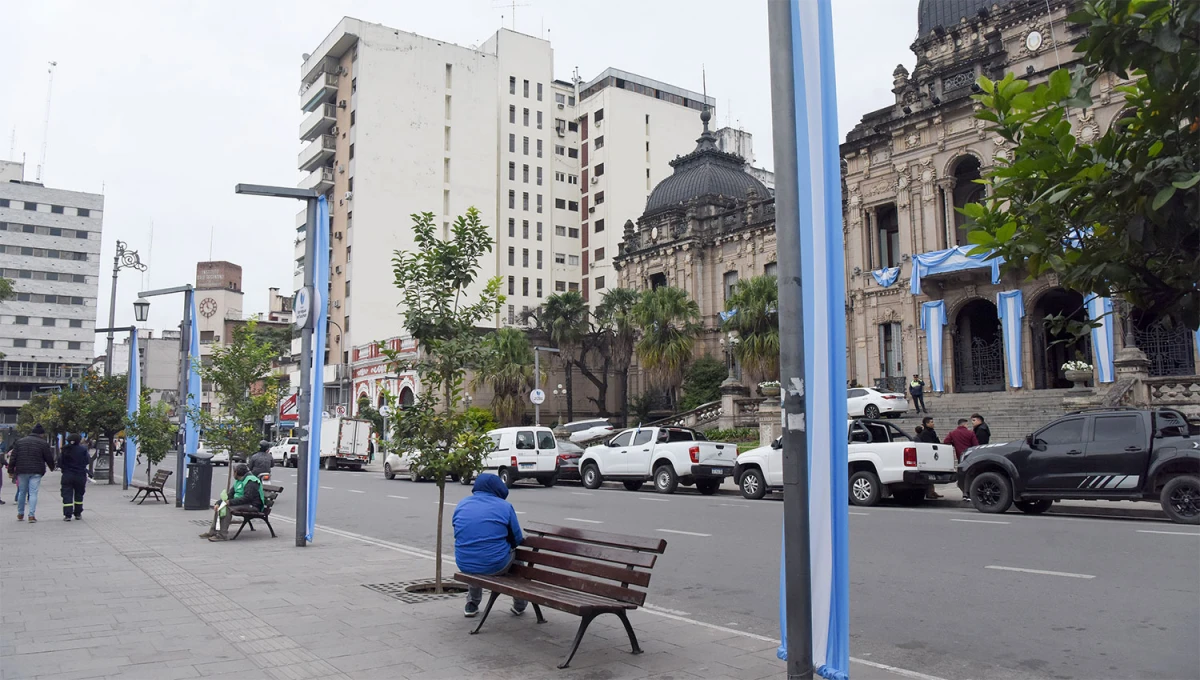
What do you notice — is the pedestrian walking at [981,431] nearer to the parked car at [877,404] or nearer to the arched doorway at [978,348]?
the parked car at [877,404]

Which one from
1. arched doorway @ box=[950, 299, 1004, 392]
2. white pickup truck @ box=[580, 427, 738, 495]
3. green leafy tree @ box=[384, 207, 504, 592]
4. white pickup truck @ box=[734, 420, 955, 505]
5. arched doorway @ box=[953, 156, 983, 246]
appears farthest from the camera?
arched doorway @ box=[953, 156, 983, 246]

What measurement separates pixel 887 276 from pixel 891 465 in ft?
63.5

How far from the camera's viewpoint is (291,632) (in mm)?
7348

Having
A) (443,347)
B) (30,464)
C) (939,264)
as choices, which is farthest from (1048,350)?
(30,464)

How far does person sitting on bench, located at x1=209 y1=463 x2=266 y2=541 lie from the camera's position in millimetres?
14000

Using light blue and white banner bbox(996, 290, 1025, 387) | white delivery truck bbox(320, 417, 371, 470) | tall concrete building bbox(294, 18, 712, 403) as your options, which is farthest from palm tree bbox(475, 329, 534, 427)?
light blue and white banner bbox(996, 290, 1025, 387)

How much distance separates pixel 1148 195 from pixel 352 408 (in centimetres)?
6263

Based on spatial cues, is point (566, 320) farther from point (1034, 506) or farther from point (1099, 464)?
point (1099, 464)

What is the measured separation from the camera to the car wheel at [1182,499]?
13.8 metres

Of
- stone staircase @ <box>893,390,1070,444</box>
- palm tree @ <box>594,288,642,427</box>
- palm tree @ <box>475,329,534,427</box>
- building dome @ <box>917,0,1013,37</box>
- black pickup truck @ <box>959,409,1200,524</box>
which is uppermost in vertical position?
building dome @ <box>917,0,1013,37</box>

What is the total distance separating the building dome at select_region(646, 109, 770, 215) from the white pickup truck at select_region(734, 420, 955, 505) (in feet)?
111

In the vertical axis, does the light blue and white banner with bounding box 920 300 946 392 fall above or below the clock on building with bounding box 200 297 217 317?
below

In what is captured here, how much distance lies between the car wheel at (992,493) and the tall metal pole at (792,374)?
12.6 metres

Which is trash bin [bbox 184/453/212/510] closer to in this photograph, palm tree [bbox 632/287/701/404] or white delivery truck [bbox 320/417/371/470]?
white delivery truck [bbox 320/417/371/470]
